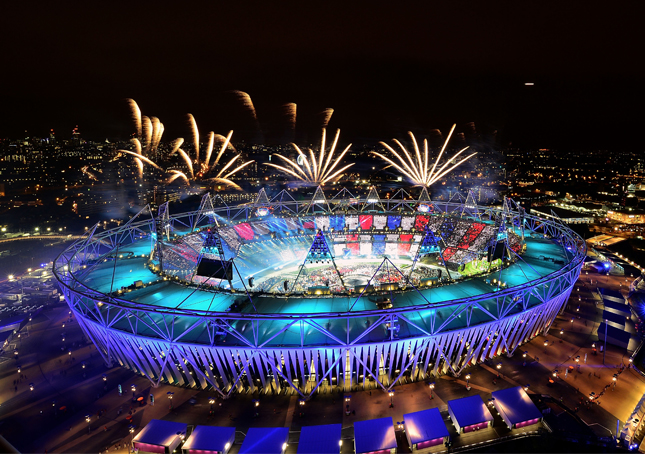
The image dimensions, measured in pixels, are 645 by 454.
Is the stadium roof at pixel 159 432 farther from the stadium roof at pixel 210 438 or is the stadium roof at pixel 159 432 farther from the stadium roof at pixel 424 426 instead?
the stadium roof at pixel 424 426

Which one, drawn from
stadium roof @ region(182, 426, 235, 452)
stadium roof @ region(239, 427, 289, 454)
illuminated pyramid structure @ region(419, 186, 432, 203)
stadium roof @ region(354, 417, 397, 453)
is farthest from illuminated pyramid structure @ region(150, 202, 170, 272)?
illuminated pyramid structure @ region(419, 186, 432, 203)

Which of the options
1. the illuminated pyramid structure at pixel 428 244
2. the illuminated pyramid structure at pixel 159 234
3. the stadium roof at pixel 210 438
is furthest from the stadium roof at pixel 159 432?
the illuminated pyramid structure at pixel 428 244

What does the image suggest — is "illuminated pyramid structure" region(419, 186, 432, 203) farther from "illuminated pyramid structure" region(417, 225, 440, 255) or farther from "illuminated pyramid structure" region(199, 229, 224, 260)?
"illuminated pyramid structure" region(199, 229, 224, 260)

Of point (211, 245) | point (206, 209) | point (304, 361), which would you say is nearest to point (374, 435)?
point (304, 361)

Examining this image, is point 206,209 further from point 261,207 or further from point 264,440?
point 264,440

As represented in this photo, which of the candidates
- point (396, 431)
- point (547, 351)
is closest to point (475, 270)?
point (547, 351)

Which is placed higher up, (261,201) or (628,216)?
(261,201)
